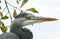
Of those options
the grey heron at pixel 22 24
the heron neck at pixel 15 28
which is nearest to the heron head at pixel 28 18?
the grey heron at pixel 22 24

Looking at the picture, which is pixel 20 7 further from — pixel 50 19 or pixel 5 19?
pixel 50 19

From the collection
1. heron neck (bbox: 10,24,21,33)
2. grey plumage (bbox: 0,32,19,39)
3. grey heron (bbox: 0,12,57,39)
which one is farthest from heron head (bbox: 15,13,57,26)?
grey plumage (bbox: 0,32,19,39)

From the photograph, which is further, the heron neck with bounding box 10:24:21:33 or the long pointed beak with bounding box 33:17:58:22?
the heron neck with bounding box 10:24:21:33

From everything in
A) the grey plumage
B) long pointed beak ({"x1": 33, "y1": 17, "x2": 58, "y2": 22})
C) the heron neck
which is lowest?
the grey plumage

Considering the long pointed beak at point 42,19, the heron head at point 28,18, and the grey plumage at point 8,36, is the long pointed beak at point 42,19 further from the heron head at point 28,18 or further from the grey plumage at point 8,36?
the grey plumage at point 8,36

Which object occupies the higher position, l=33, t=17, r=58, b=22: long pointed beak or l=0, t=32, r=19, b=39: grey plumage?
l=33, t=17, r=58, b=22: long pointed beak

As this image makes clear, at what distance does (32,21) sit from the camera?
2.36 meters

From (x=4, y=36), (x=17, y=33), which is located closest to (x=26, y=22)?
(x=17, y=33)

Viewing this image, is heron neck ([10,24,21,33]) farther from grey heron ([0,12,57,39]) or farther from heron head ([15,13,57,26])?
heron head ([15,13,57,26])

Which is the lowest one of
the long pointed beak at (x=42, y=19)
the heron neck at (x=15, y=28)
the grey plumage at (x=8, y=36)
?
the grey plumage at (x=8, y=36)

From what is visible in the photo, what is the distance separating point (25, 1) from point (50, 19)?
49cm

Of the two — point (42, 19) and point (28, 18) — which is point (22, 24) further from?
point (42, 19)

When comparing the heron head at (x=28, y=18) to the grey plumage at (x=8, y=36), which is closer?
the grey plumage at (x=8, y=36)

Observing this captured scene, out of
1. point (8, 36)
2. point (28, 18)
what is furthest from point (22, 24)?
point (8, 36)
